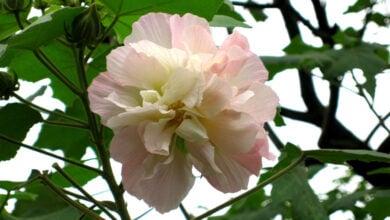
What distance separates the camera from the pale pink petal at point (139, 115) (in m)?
0.76

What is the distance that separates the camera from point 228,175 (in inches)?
32.2

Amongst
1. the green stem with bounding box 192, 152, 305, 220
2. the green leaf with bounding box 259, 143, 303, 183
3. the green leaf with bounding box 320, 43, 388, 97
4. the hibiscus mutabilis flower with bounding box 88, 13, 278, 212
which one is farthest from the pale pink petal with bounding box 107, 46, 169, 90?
the green leaf with bounding box 320, 43, 388, 97

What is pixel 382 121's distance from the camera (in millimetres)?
1814

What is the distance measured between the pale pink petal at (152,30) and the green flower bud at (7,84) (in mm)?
194

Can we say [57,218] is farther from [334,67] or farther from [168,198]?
[334,67]

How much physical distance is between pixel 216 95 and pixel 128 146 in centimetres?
11

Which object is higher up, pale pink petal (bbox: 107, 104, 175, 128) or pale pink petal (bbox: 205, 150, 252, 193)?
pale pink petal (bbox: 107, 104, 175, 128)

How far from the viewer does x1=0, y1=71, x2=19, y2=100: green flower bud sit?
922 mm

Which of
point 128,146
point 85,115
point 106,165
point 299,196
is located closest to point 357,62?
point 299,196

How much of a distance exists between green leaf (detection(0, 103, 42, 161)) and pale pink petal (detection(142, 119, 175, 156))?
0.30m

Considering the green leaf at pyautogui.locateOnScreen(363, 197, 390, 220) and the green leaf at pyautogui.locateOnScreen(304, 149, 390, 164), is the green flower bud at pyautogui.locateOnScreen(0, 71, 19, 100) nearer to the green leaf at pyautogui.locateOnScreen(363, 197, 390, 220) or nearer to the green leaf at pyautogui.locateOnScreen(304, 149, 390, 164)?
the green leaf at pyautogui.locateOnScreen(304, 149, 390, 164)

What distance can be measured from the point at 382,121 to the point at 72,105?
2.79 feet

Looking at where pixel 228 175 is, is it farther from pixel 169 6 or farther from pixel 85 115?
pixel 85 115

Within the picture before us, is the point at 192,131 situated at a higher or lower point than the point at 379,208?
higher
